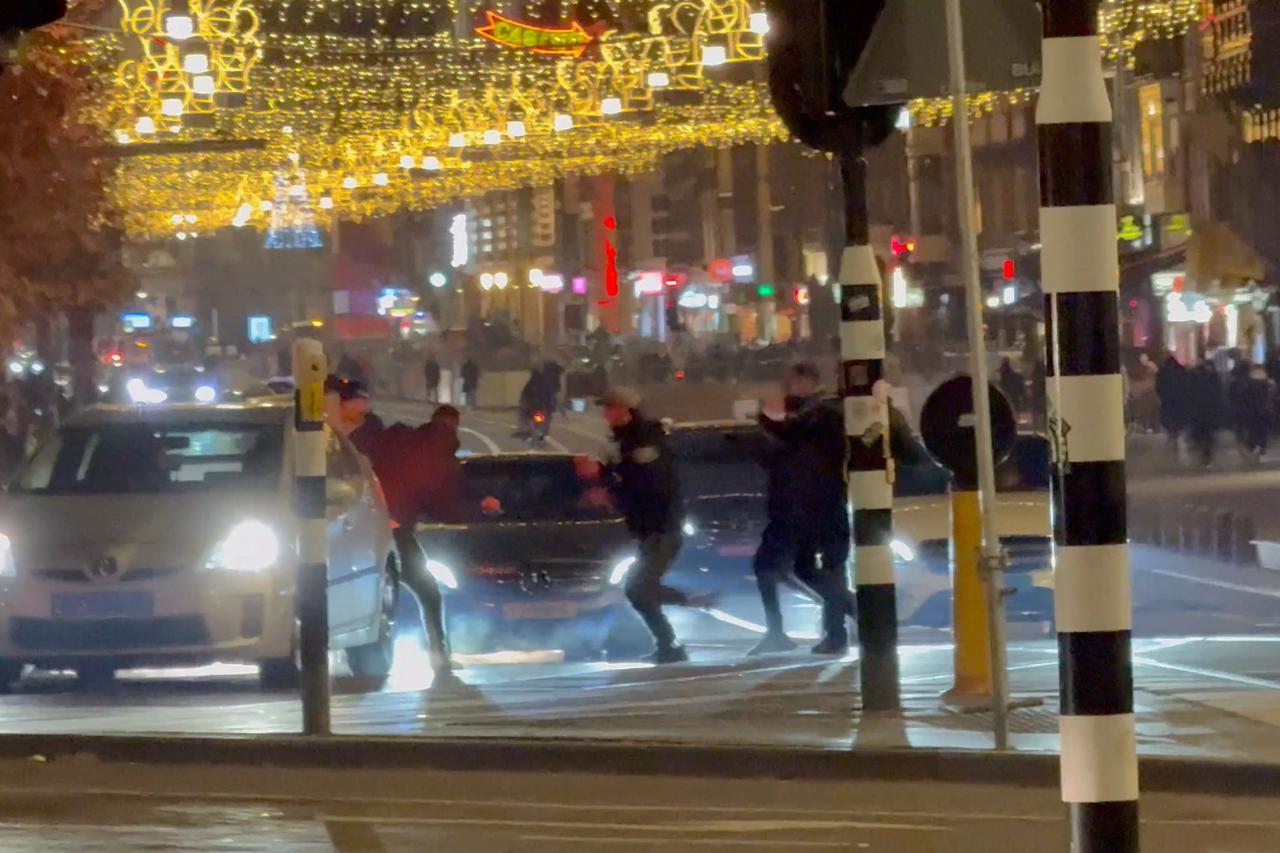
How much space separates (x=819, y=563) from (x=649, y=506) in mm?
1099

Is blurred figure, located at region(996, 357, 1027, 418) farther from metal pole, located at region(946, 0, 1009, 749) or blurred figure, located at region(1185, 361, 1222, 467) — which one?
metal pole, located at region(946, 0, 1009, 749)

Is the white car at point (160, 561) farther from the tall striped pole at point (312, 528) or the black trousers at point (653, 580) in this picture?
the tall striped pole at point (312, 528)

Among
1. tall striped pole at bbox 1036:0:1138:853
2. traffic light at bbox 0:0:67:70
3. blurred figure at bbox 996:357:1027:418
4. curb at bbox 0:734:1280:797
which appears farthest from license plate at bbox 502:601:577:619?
blurred figure at bbox 996:357:1027:418

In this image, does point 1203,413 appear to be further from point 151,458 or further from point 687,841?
point 687,841

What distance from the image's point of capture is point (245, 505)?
12.2 meters

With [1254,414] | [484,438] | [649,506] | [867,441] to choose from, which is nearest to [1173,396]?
[1254,414]

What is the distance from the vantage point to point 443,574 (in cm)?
1485

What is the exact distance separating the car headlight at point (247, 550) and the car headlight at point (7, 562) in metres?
0.96

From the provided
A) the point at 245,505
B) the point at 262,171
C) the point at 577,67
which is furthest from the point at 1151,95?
the point at 245,505

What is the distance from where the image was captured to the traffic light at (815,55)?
9.23 meters

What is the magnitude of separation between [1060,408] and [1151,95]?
57.4 meters

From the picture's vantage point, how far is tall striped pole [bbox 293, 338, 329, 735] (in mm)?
9648

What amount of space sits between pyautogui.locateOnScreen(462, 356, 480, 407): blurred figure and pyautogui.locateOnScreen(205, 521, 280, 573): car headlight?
43.1 meters

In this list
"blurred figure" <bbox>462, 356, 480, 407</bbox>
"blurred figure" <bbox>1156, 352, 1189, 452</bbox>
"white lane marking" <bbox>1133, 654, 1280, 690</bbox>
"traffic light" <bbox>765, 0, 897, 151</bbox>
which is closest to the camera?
"traffic light" <bbox>765, 0, 897, 151</bbox>
